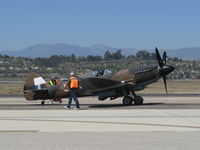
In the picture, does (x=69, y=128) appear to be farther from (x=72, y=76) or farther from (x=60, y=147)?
(x=72, y=76)

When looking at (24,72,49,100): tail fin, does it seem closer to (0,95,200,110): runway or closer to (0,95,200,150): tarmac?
(0,95,200,110): runway

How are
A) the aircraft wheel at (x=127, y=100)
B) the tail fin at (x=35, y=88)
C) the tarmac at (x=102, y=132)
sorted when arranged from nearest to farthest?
the tarmac at (x=102, y=132)
the aircraft wheel at (x=127, y=100)
the tail fin at (x=35, y=88)

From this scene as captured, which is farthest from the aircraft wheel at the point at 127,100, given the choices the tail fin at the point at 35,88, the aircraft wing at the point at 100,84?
the tail fin at the point at 35,88

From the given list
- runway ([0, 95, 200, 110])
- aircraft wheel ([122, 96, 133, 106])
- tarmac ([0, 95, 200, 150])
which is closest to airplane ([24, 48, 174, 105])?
aircraft wheel ([122, 96, 133, 106])

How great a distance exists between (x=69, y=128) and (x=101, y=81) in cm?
1138

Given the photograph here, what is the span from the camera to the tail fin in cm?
2677

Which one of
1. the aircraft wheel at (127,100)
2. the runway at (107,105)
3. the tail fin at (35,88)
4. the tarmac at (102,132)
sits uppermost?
the tail fin at (35,88)

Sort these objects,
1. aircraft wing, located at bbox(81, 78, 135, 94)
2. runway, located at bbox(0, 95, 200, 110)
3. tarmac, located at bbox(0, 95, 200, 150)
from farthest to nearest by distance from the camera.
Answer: aircraft wing, located at bbox(81, 78, 135, 94) < runway, located at bbox(0, 95, 200, 110) < tarmac, located at bbox(0, 95, 200, 150)

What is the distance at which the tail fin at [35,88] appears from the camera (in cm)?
2677

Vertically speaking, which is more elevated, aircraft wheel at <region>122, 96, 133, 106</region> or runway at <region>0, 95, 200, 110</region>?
aircraft wheel at <region>122, 96, 133, 106</region>

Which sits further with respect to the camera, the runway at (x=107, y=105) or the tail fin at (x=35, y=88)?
the tail fin at (x=35, y=88)

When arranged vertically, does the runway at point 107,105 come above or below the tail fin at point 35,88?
below

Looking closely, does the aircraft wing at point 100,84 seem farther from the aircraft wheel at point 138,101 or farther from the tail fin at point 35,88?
the tail fin at point 35,88

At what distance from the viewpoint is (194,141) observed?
11.3 meters
